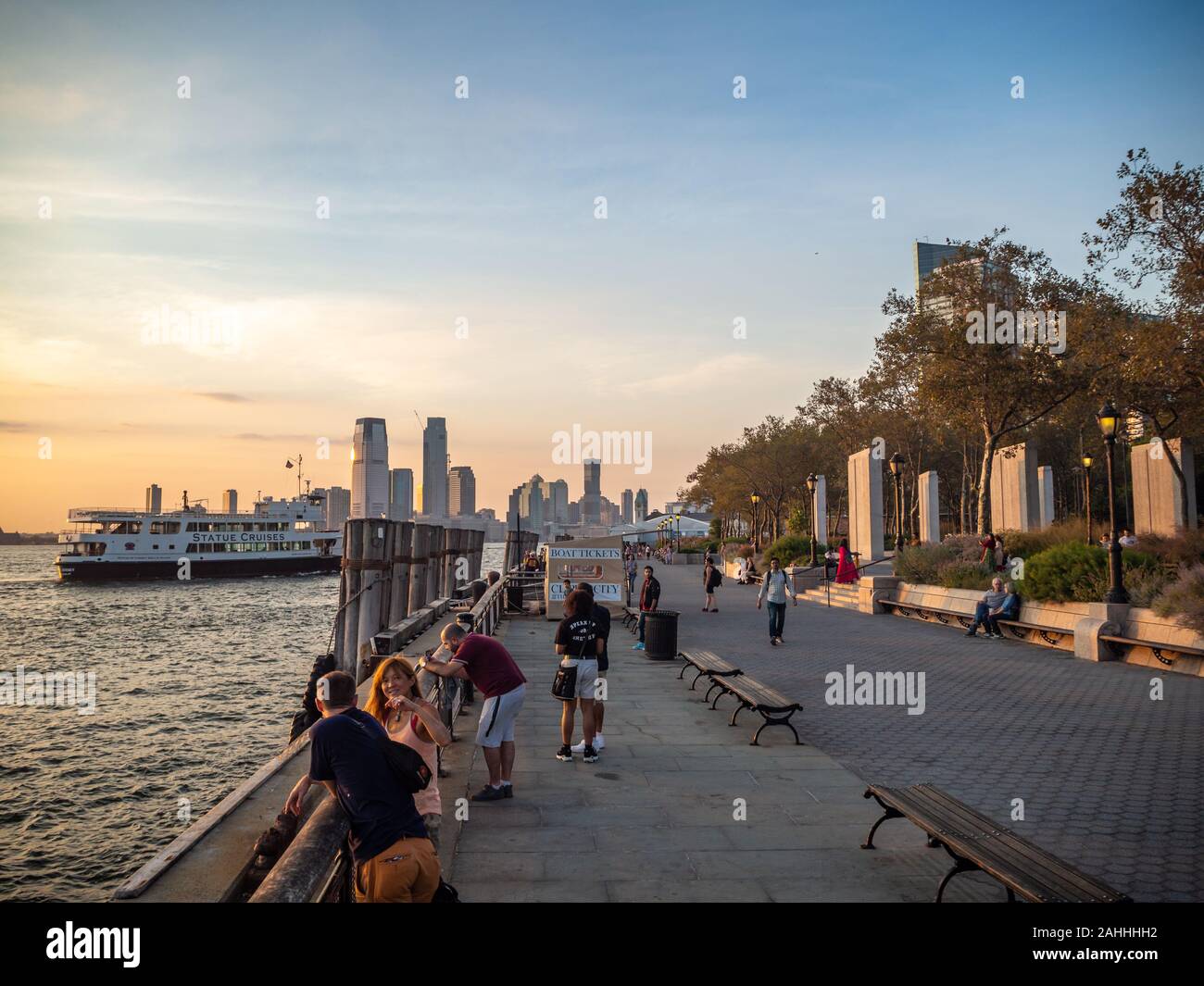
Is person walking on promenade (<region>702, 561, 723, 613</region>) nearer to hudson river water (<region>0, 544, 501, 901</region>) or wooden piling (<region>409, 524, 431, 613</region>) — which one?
wooden piling (<region>409, 524, 431, 613</region>)

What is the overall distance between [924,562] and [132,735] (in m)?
20.7

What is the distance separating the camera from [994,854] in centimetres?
486

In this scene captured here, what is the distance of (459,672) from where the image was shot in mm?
7000

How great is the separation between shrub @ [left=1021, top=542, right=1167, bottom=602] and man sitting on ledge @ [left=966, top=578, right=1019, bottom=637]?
0.53 metres

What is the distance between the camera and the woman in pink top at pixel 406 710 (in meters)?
5.31

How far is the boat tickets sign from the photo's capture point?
2259 cm

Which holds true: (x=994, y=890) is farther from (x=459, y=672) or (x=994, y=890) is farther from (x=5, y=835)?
(x=5, y=835)

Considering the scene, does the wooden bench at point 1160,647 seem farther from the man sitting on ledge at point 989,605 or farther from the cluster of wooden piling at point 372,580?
the cluster of wooden piling at point 372,580

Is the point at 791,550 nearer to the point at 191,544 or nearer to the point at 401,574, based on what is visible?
the point at 401,574

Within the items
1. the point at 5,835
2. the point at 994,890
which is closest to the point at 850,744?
the point at 994,890

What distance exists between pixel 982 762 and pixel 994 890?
136 inches

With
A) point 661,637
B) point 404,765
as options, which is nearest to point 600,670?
point 404,765

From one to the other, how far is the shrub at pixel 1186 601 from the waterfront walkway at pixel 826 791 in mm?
1024
